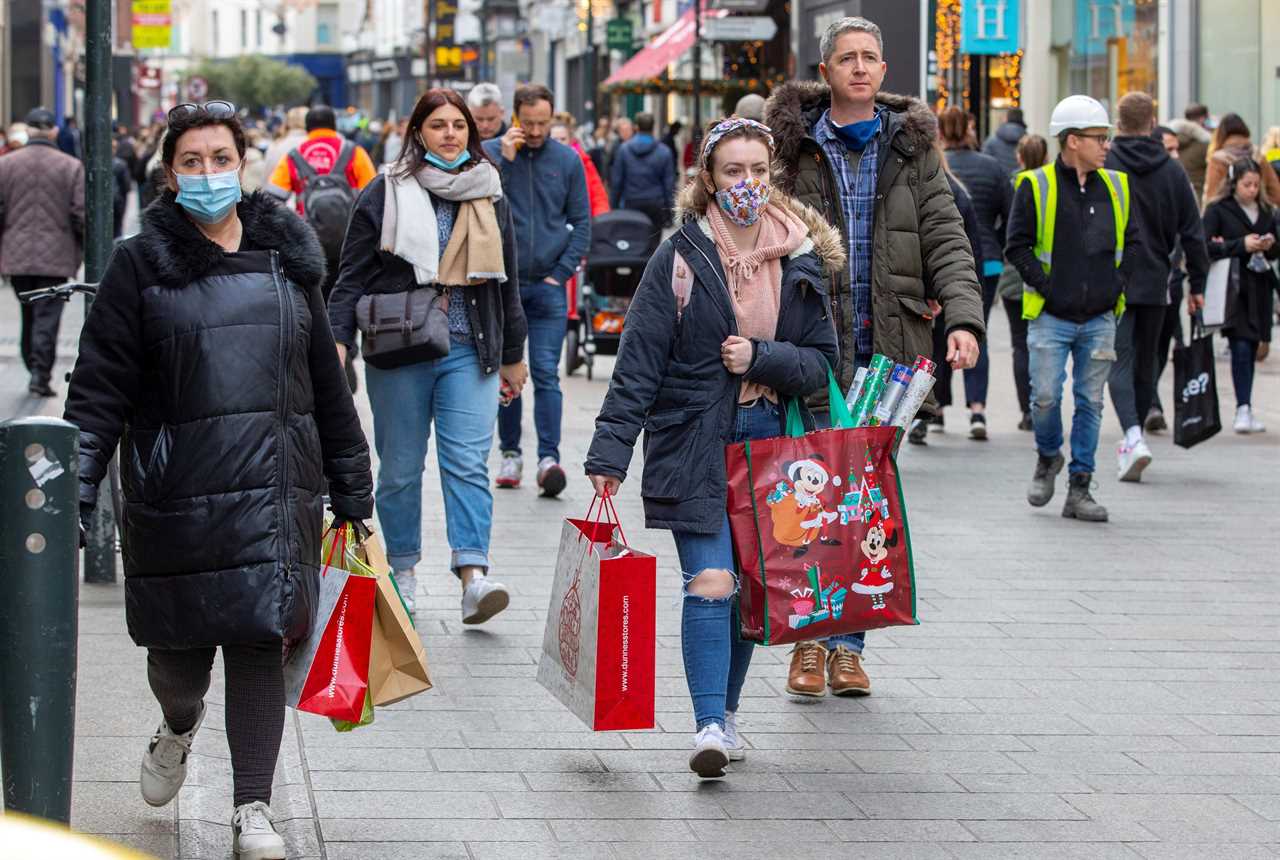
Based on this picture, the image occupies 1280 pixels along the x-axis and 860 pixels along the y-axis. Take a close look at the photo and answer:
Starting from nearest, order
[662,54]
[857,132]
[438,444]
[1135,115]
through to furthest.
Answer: [857,132], [438,444], [1135,115], [662,54]

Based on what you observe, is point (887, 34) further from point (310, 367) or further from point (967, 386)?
point (310, 367)

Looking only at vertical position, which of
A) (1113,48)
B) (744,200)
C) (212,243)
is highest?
(1113,48)

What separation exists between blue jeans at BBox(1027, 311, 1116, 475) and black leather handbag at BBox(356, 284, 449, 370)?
358 cm

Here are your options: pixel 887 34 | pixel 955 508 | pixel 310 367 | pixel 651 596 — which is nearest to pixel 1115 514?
pixel 955 508

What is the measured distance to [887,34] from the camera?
2931cm

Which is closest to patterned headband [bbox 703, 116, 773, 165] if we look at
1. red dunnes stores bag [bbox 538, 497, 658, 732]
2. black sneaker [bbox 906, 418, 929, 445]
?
red dunnes stores bag [bbox 538, 497, 658, 732]

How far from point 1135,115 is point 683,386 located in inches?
252

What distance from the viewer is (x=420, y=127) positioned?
7.68 meters

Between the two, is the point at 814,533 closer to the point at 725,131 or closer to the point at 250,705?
the point at 725,131

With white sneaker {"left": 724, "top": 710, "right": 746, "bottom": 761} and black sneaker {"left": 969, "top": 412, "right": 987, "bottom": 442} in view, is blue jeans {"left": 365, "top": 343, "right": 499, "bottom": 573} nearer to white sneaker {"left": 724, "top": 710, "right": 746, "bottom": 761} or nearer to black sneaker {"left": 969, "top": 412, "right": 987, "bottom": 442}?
white sneaker {"left": 724, "top": 710, "right": 746, "bottom": 761}

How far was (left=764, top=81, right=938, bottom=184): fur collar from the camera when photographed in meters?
6.55

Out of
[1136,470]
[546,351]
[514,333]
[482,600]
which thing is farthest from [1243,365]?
[482,600]

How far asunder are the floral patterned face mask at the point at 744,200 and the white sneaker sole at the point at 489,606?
214cm

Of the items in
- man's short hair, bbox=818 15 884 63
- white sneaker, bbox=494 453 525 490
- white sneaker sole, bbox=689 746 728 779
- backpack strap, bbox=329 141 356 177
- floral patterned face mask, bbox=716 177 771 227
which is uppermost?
man's short hair, bbox=818 15 884 63
